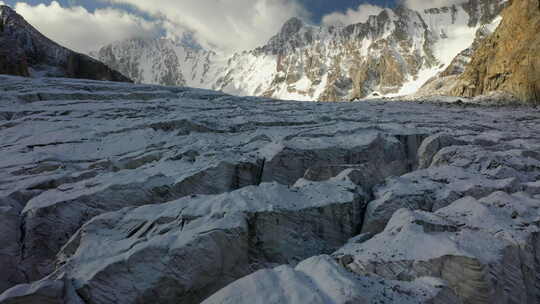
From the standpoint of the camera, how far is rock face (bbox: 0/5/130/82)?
4503 cm

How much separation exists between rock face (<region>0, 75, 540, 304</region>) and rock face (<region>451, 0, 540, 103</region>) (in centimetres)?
2829

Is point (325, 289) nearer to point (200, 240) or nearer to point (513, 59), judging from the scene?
point (200, 240)

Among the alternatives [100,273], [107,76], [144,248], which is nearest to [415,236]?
[144,248]

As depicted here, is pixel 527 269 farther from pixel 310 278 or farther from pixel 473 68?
pixel 473 68

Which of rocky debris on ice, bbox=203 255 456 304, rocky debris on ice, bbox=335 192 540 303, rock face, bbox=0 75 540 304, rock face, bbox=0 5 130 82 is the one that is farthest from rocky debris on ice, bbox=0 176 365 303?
rock face, bbox=0 5 130 82

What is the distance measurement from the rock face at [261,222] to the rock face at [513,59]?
92.8ft

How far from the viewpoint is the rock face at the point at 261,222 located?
448cm

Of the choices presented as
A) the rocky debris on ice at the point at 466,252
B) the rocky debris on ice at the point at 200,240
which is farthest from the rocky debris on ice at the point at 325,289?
the rocky debris on ice at the point at 200,240

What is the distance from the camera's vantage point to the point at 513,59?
37.9m

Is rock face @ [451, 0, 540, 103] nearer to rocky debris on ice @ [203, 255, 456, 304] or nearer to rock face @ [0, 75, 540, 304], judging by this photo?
rock face @ [0, 75, 540, 304]

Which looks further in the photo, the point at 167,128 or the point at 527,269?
the point at 167,128

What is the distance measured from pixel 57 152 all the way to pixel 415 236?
34.6 feet

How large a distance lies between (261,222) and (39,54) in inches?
2316

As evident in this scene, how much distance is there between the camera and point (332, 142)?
1161cm
